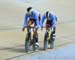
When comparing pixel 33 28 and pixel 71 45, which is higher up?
pixel 33 28

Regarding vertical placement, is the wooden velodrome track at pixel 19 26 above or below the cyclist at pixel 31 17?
below

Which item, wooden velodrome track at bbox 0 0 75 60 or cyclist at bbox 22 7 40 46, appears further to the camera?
wooden velodrome track at bbox 0 0 75 60

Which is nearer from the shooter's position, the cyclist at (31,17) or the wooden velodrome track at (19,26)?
the cyclist at (31,17)

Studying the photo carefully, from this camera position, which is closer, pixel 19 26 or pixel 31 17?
pixel 31 17

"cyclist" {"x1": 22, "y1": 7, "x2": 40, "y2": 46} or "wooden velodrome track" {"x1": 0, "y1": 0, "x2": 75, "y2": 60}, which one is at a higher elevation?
"cyclist" {"x1": 22, "y1": 7, "x2": 40, "y2": 46}

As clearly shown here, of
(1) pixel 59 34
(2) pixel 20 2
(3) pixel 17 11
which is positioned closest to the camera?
(1) pixel 59 34

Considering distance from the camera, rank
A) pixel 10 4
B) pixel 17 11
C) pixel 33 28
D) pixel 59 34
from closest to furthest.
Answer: pixel 33 28
pixel 59 34
pixel 17 11
pixel 10 4

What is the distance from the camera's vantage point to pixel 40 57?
1214 cm

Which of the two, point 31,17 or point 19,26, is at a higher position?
point 31,17

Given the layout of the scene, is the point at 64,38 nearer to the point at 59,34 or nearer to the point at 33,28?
the point at 59,34

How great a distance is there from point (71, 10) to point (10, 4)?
614 cm

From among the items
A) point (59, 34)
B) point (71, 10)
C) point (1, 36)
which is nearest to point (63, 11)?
point (71, 10)

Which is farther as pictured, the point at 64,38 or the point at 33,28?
the point at 64,38

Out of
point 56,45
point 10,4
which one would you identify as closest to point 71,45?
point 56,45
